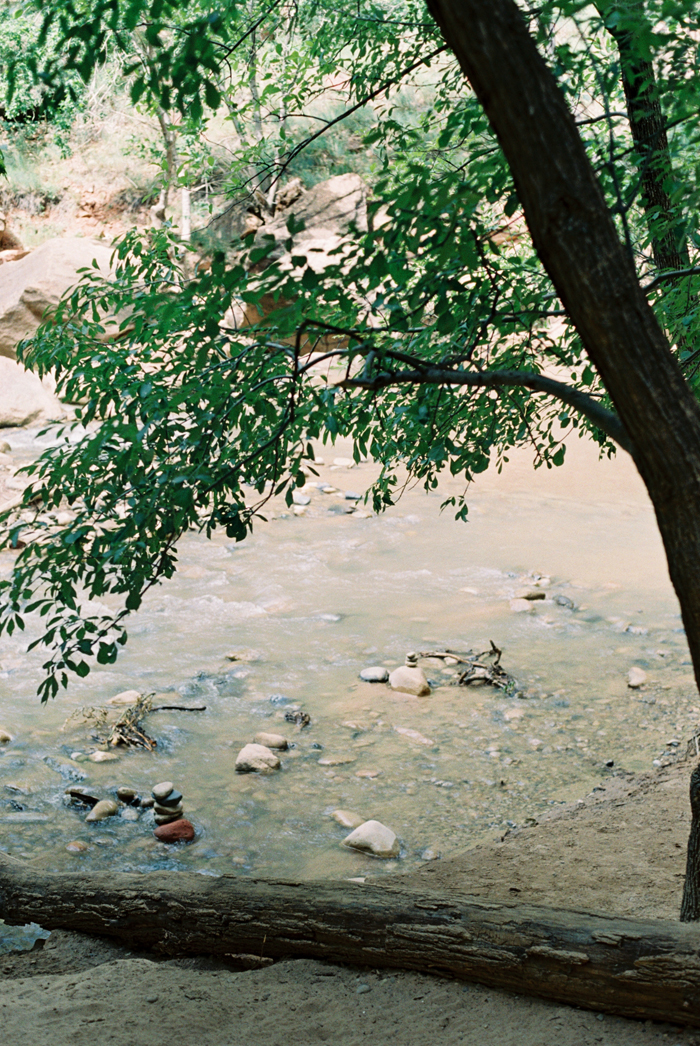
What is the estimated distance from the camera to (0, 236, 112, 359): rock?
14711mm

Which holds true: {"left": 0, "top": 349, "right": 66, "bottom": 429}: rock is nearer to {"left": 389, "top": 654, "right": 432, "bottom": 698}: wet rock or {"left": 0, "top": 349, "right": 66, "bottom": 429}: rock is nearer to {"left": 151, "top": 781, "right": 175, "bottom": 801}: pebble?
{"left": 389, "top": 654, "right": 432, "bottom": 698}: wet rock

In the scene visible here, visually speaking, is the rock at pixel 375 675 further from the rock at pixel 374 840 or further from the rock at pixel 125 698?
the rock at pixel 374 840

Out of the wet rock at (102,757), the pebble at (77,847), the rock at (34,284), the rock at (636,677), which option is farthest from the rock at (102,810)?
the rock at (34,284)

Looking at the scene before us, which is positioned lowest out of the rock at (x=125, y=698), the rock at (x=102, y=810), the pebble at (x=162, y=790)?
the rock at (x=102, y=810)

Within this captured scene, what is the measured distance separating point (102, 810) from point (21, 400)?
9824mm

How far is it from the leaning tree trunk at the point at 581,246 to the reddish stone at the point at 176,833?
348 cm

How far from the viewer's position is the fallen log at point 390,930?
2.16 metres

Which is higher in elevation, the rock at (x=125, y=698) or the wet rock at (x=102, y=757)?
the rock at (x=125, y=698)

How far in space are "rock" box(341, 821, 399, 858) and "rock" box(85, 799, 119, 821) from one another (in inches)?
50.2

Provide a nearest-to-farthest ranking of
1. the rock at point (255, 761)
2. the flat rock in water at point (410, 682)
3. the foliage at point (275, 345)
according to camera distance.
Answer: the foliage at point (275, 345) < the rock at point (255, 761) < the flat rock in water at point (410, 682)

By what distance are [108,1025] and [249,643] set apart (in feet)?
15.2

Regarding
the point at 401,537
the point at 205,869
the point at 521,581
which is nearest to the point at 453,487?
the point at 401,537

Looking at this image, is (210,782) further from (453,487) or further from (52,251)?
(52,251)

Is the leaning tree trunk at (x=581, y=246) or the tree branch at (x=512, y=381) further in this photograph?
the tree branch at (x=512, y=381)
